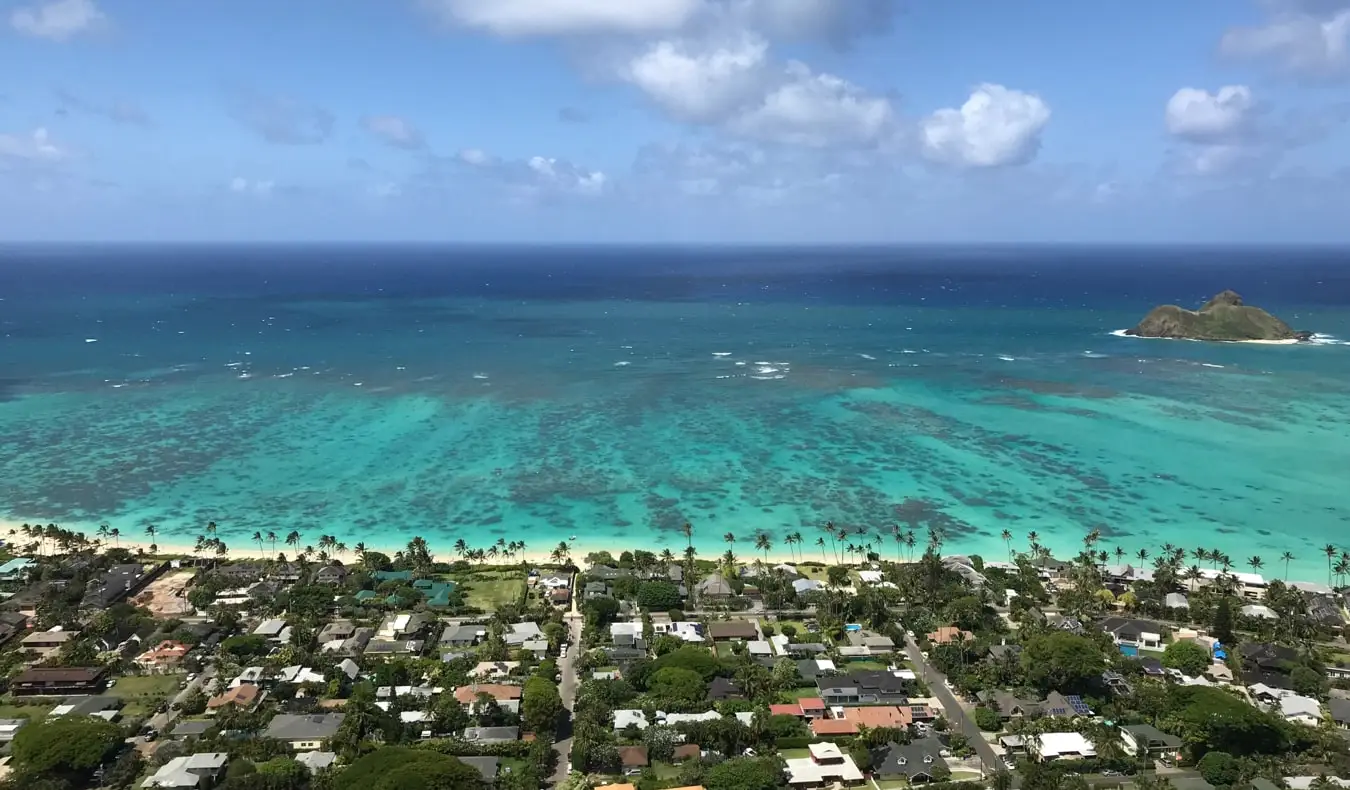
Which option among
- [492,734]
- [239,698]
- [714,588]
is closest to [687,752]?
[492,734]

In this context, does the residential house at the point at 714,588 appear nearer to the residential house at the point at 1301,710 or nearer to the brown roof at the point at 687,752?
the brown roof at the point at 687,752

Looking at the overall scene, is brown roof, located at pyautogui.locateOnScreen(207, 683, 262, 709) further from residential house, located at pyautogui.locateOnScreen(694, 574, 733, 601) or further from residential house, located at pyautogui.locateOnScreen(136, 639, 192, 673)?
residential house, located at pyautogui.locateOnScreen(694, 574, 733, 601)

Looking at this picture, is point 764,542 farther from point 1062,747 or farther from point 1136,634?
point 1062,747

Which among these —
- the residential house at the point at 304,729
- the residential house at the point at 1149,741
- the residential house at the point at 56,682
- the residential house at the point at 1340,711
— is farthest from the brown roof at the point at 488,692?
the residential house at the point at 1340,711

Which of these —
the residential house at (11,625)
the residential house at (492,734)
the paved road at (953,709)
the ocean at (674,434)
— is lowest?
the paved road at (953,709)

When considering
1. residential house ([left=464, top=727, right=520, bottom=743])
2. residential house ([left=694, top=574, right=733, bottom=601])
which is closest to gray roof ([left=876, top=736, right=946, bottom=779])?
residential house ([left=464, top=727, right=520, bottom=743])
